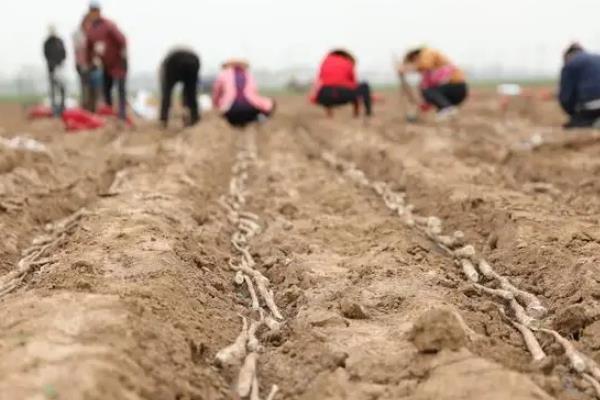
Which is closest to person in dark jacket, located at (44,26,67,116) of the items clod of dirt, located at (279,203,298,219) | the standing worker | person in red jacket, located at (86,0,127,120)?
the standing worker

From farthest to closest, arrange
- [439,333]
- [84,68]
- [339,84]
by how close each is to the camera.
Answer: [339,84], [84,68], [439,333]

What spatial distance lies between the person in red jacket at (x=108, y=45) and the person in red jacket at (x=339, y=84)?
3.39m

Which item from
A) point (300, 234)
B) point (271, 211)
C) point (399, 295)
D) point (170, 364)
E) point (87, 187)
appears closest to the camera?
point (170, 364)

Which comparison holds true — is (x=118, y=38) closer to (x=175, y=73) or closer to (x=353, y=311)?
(x=175, y=73)

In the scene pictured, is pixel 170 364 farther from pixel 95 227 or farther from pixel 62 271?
pixel 95 227

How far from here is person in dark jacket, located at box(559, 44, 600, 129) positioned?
29.5 ft

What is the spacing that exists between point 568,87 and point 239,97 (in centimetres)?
475

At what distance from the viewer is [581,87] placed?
912 cm

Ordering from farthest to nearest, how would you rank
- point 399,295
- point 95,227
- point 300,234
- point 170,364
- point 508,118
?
point 508,118, point 300,234, point 95,227, point 399,295, point 170,364

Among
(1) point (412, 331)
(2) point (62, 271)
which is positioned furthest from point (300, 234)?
(1) point (412, 331)

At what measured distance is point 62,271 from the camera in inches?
131

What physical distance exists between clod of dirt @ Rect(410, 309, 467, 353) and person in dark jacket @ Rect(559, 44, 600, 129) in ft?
23.8

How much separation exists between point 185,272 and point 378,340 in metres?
1.06

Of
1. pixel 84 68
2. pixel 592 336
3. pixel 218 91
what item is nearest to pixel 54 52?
pixel 84 68
